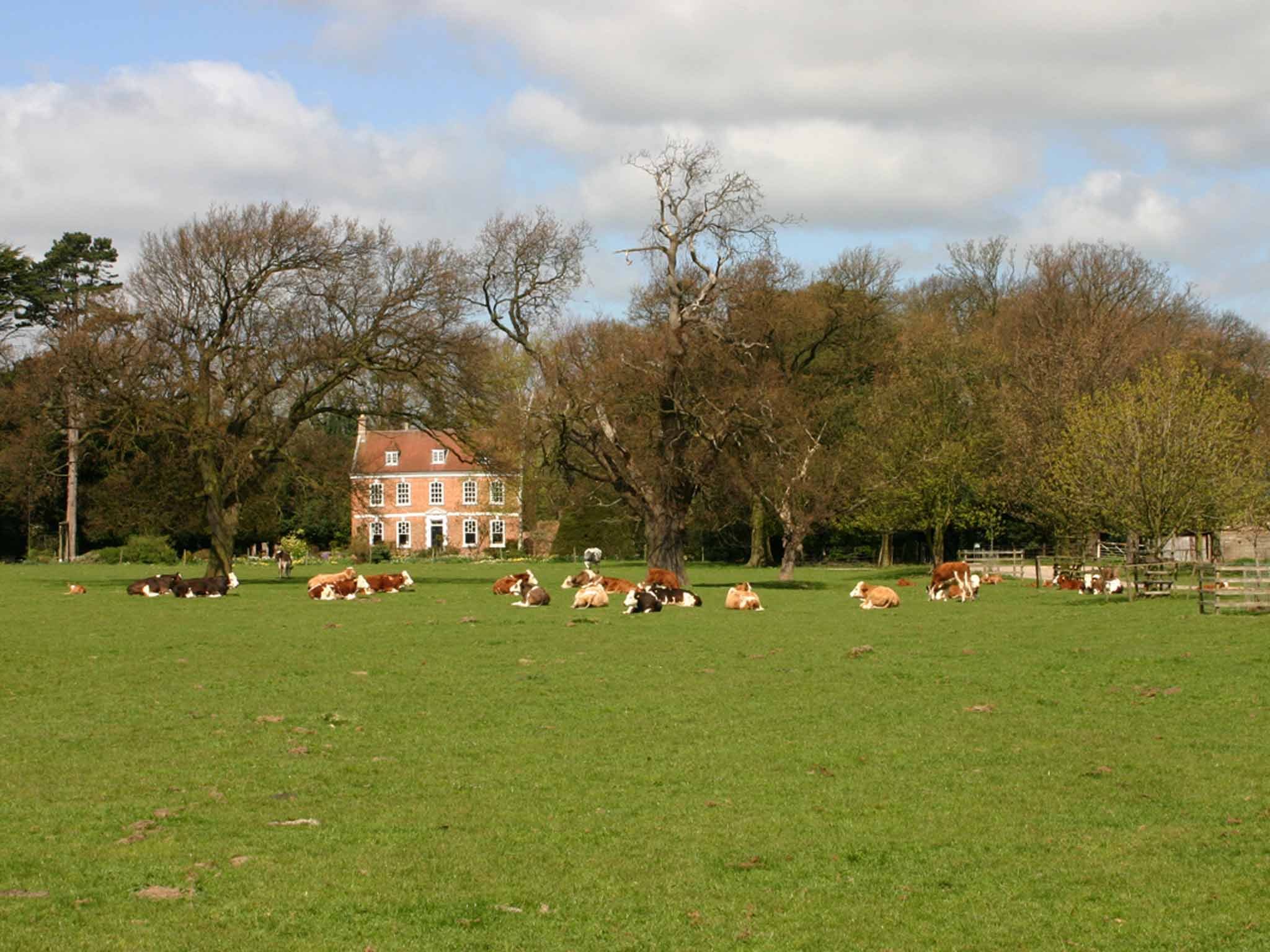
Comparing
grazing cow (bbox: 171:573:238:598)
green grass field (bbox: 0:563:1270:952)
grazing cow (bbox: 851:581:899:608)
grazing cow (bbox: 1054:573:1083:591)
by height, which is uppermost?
grazing cow (bbox: 1054:573:1083:591)

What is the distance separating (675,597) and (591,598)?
7.62 ft

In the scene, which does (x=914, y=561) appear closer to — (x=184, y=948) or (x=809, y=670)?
(x=809, y=670)

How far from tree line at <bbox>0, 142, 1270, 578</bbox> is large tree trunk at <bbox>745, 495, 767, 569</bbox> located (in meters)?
5.22

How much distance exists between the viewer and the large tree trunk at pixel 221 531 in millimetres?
43125

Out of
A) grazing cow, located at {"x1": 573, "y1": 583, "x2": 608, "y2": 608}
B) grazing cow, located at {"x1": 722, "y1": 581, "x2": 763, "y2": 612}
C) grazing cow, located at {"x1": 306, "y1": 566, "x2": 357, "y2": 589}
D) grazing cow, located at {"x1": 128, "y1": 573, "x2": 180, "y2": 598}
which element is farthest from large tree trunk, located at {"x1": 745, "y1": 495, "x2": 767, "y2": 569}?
grazing cow, located at {"x1": 128, "y1": 573, "x2": 180, "y2": 598}

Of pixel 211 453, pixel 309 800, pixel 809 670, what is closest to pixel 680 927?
pixel 309 800

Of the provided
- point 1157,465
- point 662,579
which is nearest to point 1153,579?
point 1157,465

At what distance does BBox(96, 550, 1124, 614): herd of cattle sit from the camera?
104 feet

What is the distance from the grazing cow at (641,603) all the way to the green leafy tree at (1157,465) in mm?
11718

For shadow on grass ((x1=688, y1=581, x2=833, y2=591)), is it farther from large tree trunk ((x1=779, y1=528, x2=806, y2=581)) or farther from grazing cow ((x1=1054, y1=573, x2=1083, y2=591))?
grazing cow ((x1=1054, y1=573, x2=1083, y2=591))

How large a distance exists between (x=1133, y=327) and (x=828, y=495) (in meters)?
17.0

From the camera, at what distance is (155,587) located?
36.4m

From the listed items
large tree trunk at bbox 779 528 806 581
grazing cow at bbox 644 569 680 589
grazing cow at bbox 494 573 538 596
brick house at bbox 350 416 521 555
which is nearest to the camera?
grazing cow at bbox 644 569 680 589

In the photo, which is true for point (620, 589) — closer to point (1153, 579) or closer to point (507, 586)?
point (507, 586)
